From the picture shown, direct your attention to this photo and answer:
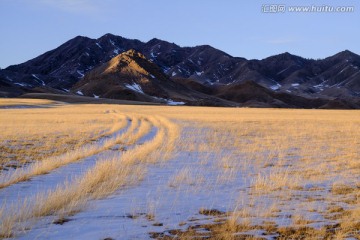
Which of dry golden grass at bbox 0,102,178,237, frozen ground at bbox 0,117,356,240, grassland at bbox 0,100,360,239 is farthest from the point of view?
dry golden grass at bbox 0,102,178,237

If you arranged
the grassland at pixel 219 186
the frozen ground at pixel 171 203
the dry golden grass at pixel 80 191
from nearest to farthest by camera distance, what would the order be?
1. the frozen ground at pixel 171 203
2. the grassland at pixel 219 186
3. the dry golden grass at pixel 80 191

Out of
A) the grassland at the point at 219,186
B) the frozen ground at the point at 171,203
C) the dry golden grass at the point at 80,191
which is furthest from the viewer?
the dry golden grass at the point at 80,191

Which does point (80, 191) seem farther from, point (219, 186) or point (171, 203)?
point (219, 186)

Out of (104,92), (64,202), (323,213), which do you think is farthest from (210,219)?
(104,92)

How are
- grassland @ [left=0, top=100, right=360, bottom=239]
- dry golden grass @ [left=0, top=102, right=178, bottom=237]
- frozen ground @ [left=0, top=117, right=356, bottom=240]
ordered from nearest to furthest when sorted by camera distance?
1. frozen ground @ [left=0, top=117, right=356, bottom=240]
2. grassland @ [left=0, top=100, right=360, bottom=239]
3. dry golden grass @ [left=0, top=102, right=178, bottom=237]

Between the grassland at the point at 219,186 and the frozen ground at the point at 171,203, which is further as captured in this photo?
the grassland at the point at 219,186

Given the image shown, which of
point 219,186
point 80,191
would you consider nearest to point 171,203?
point 80,191

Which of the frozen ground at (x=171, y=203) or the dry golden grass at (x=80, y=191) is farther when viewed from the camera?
the dry golden grass at (x=80, y=191)

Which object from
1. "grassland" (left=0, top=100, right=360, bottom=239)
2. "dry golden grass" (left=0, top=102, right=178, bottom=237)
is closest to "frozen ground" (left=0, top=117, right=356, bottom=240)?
"grassland" (left=0, top=100, right=360, bottom=239)

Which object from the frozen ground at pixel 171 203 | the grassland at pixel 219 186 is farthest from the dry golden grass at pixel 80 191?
the frozen ground at pixel 171 203

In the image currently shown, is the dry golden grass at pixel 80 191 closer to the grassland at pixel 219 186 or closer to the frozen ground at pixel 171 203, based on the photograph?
the grassland at pixel 219 186

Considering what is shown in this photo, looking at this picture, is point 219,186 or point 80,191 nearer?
point 80,191

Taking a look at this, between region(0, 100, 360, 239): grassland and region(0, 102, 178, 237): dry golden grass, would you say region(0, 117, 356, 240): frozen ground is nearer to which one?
region(0, 100, 360, 239): grassland

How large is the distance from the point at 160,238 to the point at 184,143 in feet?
49.5
